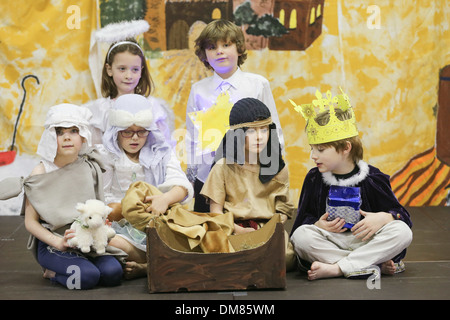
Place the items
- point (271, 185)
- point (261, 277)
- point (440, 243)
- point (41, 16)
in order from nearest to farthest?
point (261, 277)
point (271, 185)
point (440, 243)
point (41, 16)

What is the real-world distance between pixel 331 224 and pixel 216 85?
118cm

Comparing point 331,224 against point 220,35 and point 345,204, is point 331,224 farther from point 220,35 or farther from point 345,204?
point 220,35

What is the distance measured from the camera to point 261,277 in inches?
113

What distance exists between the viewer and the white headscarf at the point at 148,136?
336 centimetres

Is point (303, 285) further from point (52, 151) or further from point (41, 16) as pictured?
point (41, 16)

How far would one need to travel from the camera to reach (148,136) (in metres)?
3.49

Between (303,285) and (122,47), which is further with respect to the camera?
(122,47)

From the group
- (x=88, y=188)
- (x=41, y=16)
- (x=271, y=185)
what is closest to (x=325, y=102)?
(x=271, y=185)

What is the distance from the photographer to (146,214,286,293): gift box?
2.83 meters

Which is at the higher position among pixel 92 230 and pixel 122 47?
pixel 122 47

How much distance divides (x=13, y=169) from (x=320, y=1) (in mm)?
2504

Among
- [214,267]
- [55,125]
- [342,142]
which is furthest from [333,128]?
[55,125]

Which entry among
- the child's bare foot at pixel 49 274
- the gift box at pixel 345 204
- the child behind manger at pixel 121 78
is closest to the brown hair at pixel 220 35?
the child behind manger at pixel 121 78

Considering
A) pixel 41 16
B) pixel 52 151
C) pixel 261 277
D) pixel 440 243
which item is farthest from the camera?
pixel 41 16
